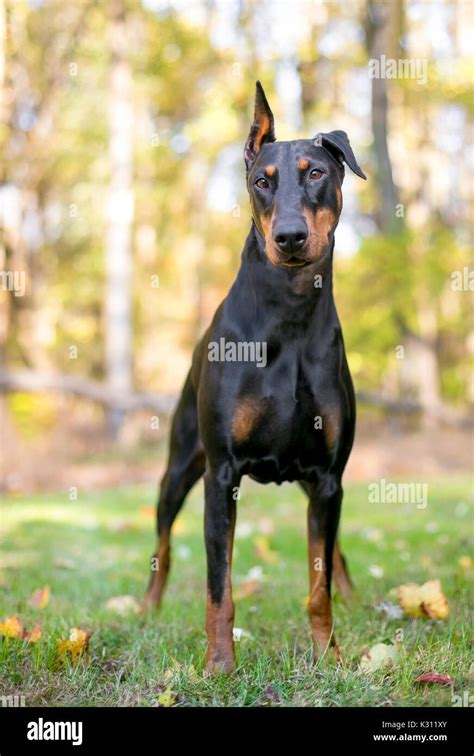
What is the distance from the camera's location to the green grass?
2.65 metres

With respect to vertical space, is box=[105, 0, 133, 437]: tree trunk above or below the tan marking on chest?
above

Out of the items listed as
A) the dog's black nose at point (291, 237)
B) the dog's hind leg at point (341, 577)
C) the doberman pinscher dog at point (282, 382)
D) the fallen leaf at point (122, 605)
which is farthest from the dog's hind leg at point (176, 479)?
the dog's black nose at point (291, 237)

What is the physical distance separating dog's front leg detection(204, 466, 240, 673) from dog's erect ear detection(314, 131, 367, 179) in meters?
1.25

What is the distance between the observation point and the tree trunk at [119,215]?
41.8ft

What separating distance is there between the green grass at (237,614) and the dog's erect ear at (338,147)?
1.80 metres

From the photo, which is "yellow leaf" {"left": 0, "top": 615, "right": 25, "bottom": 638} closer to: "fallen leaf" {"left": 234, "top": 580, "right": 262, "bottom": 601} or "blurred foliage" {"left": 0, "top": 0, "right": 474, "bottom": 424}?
"fallen leaf" {"left": 234, "top": 580, "right": 262, "bottom": 601}

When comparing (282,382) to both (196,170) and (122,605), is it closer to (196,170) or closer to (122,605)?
(122,605)

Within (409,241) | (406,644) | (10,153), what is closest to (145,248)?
(10,153)

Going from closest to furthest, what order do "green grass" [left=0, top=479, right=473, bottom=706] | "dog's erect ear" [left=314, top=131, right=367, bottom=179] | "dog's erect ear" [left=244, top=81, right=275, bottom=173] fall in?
"green grass" [left=0, top=479, right=473, bottom=706] → "dog's erect ear" [left=314, top=131, right=367, bottom=179] → "dog's erect ear" [left=244, top=81, right=275, bottom=173]

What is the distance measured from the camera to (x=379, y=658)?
287cm

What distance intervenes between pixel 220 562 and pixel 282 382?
2.34 ft

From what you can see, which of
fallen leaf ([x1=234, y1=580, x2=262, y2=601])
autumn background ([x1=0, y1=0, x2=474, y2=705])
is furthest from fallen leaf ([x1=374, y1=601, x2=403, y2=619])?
fallen leaf ([x1=234, y1=580, x2=262, y2=601])

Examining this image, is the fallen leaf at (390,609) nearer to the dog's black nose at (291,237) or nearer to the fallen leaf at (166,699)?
the fallen leaf at (166,699)

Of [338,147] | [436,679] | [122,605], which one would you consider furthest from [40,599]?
[338,147]
